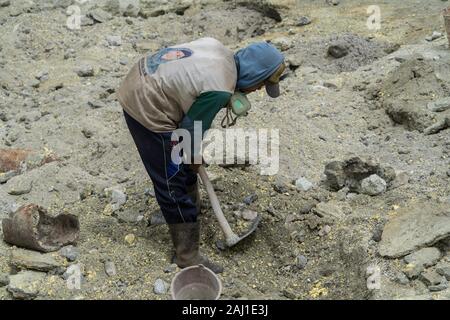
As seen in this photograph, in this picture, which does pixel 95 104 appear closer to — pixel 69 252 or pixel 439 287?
pixel 69 252

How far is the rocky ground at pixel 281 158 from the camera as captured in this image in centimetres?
390

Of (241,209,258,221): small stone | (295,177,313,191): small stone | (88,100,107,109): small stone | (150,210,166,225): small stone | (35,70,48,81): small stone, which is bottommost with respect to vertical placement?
(35,70,48,81): small stone

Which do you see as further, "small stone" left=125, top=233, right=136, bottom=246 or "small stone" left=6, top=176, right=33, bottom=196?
"small stone" left=6, top=176, right=33, bottom=196

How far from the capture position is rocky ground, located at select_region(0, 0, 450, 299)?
3.90 metres

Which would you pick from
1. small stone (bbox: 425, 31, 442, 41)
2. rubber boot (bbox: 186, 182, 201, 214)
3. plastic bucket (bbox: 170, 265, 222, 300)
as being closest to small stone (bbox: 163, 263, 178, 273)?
plastic bucket (bbox: 170, 265, 222, 300)

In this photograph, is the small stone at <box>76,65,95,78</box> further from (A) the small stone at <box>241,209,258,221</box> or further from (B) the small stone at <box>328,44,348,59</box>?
(A) the small stone at <box>241,209,258,221</box>

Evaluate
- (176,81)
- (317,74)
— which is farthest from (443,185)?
(317,74)

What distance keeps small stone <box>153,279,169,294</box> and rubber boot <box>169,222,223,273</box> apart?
0.66 feet

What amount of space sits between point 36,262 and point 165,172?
92cm

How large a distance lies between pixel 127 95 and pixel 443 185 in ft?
6.77

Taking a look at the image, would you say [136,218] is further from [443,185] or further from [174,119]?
[443,185]

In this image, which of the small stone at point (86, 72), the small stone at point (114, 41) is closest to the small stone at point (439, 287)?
the small stone at point (86, 72)

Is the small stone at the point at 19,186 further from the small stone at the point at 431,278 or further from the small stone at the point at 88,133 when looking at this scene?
→ the small stone at the point at 431,278

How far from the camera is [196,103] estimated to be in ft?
11.9
